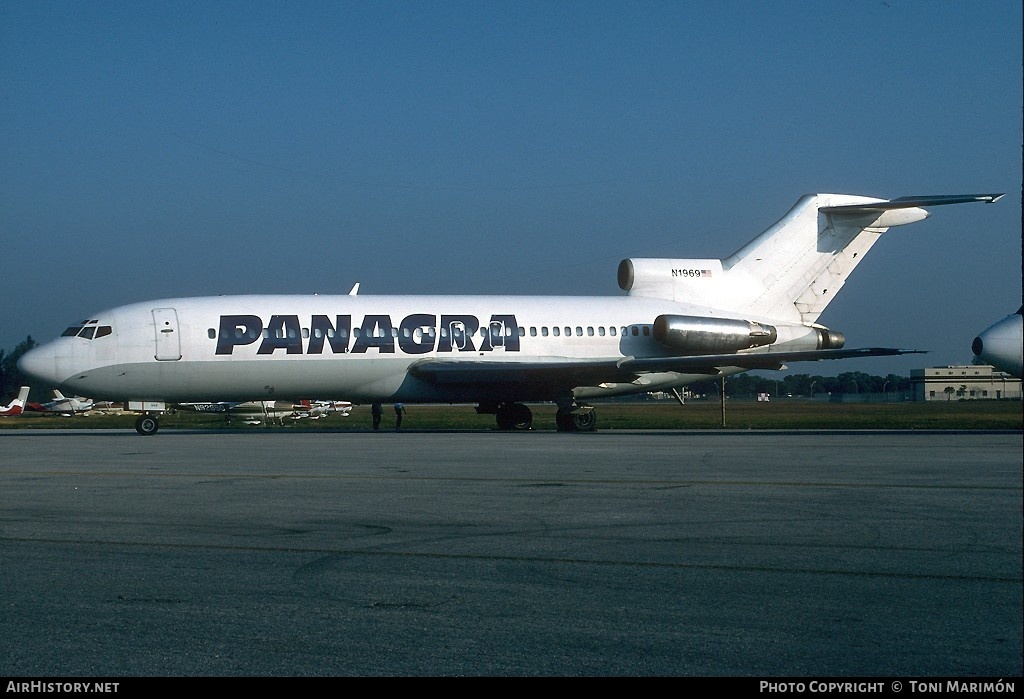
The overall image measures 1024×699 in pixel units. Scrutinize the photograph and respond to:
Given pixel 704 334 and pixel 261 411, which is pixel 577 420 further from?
pixel 261 411

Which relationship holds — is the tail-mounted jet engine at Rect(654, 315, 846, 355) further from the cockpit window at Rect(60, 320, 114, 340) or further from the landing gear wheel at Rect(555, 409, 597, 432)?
the cockpit window at Rect(60, 320, 114, 340)

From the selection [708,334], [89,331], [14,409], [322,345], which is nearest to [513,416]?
[708,334]

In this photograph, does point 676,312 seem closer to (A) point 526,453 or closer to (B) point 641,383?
(B) point 641,383

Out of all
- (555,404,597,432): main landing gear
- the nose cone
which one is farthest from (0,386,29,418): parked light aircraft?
(555,404,597,432): main landing gear

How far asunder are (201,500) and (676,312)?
24.1 meters

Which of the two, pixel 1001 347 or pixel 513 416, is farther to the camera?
pixel 513 416

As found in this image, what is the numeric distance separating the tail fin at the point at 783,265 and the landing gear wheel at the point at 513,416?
551 centimetres

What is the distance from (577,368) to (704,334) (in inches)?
182

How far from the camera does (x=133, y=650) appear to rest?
585 cm

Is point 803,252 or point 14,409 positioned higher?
point 803,252

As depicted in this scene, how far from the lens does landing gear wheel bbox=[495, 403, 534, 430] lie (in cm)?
3391

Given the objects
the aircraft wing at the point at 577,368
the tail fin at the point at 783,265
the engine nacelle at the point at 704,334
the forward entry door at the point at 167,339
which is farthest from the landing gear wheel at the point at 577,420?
the forward entry door at the point at 167,339

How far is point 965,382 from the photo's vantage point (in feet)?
65.0

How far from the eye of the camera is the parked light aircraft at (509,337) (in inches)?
1160
